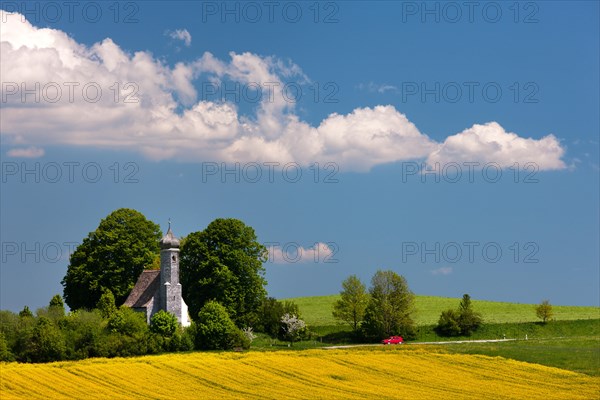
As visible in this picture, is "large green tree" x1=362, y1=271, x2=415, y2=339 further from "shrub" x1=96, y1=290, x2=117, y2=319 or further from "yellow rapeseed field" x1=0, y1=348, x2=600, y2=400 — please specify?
"shrub" x1=96, y1=290, x2=117, y2=319

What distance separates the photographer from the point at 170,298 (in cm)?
8344

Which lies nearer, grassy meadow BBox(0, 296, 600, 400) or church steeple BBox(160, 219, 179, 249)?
grassy meadow BBox(0, 296, 600, 400)

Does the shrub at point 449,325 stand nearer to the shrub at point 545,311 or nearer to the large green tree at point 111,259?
the shrub at point 545,311

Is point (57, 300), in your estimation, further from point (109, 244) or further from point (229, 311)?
point (229, 311)

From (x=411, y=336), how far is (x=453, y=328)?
194 inches

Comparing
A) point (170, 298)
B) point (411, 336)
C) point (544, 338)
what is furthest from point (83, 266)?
point (544, 338)

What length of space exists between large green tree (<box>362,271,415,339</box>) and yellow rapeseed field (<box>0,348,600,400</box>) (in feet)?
74.7

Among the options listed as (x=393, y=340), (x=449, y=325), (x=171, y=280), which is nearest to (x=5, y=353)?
(x=171, y=280)

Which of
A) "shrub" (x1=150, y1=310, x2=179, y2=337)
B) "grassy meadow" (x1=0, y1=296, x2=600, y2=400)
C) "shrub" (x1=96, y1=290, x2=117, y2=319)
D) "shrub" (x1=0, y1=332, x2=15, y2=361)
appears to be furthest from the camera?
"shrub" (x1=96, y1=290, x2=117, y2=319)

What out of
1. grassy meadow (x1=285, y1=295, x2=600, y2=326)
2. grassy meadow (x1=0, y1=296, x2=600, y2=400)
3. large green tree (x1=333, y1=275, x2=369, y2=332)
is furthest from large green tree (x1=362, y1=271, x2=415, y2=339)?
grassy meadow (x1=0, y1=296, x2=600, y2=400)

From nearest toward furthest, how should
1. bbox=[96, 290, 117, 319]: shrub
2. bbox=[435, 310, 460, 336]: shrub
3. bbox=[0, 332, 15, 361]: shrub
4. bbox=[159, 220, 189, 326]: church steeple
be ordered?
1. bbox=[0, 332, 15, 361]: shrub
2. bbox=[96, 290, 117, 319]: shrub
3. bbox=[159, 220, 189, 326]: church steeple
4. bbox=[435, 310, 460, 336]: shrub

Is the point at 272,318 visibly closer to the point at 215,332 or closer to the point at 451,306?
the point at 215,332

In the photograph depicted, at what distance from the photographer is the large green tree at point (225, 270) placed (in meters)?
87.2

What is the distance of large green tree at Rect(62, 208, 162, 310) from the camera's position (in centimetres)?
9131
